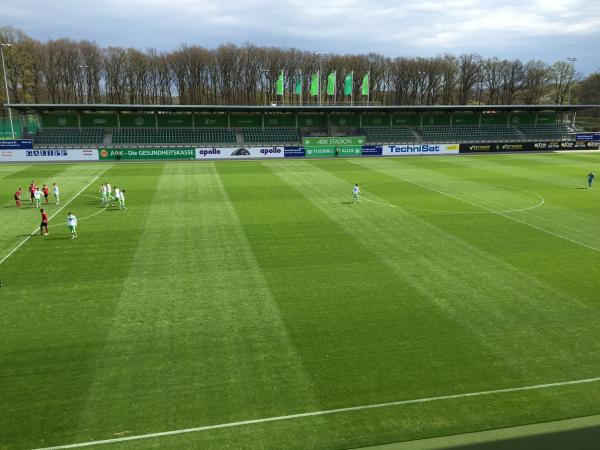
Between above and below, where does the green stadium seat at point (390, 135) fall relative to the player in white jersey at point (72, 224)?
above

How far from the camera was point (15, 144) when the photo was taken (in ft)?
172

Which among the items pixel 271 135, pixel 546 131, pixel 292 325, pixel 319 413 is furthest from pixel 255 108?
pixel 319 413

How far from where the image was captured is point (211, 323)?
1323 cm

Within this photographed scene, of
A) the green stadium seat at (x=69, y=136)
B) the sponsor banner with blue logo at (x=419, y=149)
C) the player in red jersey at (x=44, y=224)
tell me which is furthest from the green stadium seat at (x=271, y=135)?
the player in red jersey at (x=44, y=224)

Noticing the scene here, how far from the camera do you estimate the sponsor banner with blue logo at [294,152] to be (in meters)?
59.1

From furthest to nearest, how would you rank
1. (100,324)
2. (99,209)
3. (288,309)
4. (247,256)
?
1. (99,209)
2. (247,256)
3. (288,309)
4. (100,324)

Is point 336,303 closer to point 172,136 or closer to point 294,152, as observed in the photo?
point 294,152

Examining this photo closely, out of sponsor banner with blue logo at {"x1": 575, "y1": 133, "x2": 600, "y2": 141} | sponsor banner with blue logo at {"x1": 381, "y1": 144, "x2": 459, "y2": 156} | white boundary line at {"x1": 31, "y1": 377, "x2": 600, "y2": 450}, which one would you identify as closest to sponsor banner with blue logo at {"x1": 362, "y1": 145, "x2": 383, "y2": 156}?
sponsor banner with blue logo at {"x1": 381, "y1": 144, "x2": 459, "y2": 156}

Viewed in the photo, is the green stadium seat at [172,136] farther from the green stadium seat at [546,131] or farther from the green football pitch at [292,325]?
the green stadium seat at [546,131]

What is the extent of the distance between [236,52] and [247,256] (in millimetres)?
99109

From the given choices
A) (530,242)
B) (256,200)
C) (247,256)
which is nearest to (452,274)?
(530,242)

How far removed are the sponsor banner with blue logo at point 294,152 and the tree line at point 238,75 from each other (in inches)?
1703

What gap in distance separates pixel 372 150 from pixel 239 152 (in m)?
17.8

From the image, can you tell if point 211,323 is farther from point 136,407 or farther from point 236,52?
point 236,52
